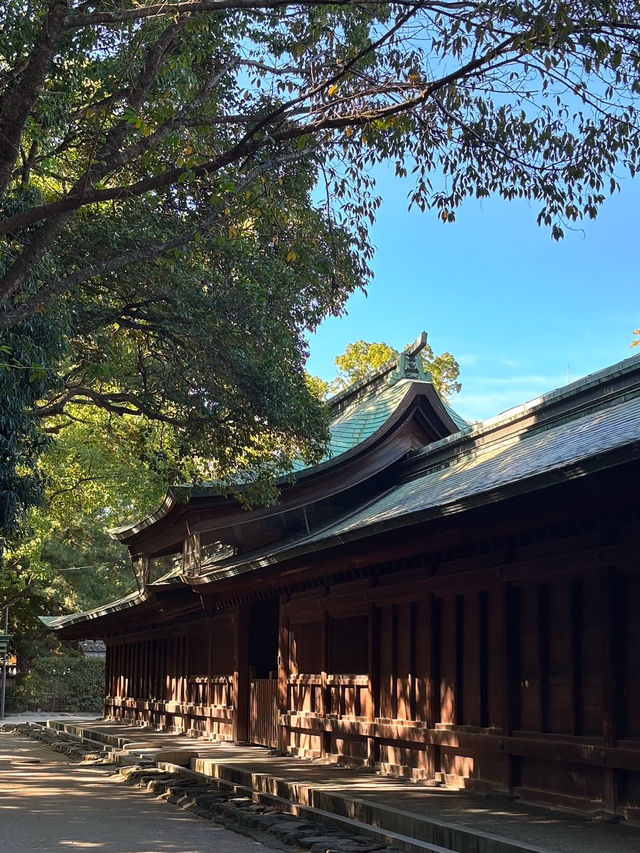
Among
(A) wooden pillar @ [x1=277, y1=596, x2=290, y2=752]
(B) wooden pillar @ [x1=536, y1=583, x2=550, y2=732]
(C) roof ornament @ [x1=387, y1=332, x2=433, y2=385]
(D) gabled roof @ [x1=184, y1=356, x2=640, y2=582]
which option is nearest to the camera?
(D) gabled roof @ [x1=184, y1=356, x2=640, y2=582]

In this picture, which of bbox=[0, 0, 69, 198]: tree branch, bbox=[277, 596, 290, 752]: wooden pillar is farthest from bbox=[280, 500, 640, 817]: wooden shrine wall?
bbox=[0, 0, 69, 198]: tree branch

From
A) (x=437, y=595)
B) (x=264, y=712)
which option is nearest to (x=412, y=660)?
(x=437, y=595)

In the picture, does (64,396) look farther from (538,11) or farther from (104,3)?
(538,11)

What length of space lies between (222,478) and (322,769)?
5480 mm

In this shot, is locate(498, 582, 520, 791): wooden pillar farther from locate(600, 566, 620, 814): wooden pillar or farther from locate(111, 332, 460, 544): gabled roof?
locate(111, 332, 460, 544): gabled roof

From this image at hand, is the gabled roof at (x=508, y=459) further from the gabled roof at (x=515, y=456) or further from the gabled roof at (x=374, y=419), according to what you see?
the gabled roof at (x=374, y=419)

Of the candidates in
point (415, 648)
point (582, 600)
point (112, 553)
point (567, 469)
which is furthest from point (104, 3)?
point (112, 553)

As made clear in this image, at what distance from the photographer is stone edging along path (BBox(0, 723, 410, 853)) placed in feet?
35.5

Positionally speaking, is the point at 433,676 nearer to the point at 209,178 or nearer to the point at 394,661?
the point at 394,661

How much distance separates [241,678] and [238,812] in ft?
29.7

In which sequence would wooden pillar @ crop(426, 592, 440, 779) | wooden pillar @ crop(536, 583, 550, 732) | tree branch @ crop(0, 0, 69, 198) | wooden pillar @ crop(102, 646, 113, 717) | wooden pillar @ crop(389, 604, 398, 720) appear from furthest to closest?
wooden pillar @ crop(102, 646, 113, 717) → wooden pillar @ crop(389, 604, 398, 720) → wooden pillar @ crop(426, 592, 440, 779) → wooden pillar @ crop(536, 583, 550, 732) → tree branch @ crop(0, 0, 69, 198)

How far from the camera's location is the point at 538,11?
905cm

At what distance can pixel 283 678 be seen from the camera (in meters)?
19.6

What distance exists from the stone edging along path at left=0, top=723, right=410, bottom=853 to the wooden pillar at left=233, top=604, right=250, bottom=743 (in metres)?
2.76
